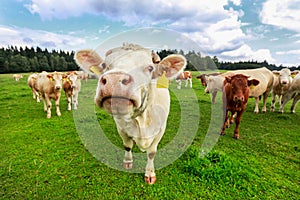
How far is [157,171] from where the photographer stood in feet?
10.4

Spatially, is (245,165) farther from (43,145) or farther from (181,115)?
(43,145)

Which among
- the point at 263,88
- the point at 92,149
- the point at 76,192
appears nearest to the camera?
the point at 76,192

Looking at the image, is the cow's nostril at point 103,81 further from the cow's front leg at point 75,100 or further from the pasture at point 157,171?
the cow's front leg at point 75,100

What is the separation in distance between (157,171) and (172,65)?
77.8 inches

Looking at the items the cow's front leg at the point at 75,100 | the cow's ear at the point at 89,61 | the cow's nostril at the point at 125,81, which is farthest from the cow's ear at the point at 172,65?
the cow's front leg at the point at 75,100

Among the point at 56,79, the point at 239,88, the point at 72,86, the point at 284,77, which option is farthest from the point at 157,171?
the point at 284,77

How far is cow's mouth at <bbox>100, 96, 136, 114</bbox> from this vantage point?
1635 millimetres

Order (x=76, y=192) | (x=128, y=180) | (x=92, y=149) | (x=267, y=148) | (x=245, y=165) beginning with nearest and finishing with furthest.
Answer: (x=76, y=192) → (x=128, y=180) → (x=245, y=165) → (x=92, y=149) → (x=267, y=148)


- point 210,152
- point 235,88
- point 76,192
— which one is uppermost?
point 235,88

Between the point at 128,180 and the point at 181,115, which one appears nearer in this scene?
the point at 128,180

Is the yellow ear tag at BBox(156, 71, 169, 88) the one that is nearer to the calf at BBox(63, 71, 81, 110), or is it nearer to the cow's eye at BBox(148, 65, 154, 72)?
the cow's eye at BBox(148, 65, 154, 72)

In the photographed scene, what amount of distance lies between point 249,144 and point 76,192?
4120 millimetres

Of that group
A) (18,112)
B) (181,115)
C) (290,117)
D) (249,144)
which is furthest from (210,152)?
Result: (18,112)

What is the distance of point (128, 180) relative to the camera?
2.92 meters
